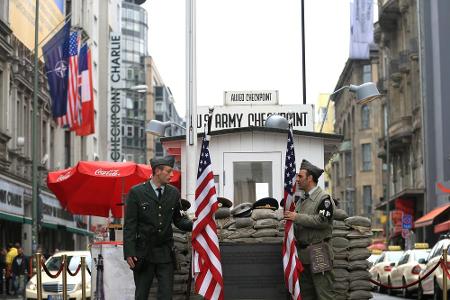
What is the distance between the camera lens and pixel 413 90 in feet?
196

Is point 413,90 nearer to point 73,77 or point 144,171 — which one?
point 73,77

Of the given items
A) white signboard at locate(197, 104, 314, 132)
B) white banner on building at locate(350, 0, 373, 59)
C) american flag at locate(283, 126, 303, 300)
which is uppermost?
white banner on building at locate(350, 0, 373, 59)

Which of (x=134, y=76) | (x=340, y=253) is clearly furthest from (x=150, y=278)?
(x=134, y=76)

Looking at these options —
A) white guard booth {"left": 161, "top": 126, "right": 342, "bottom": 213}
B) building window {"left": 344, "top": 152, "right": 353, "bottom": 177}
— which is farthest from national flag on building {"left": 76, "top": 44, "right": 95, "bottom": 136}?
building window {"left": 344, "top": 152, "right": 353, "bottom": 177}

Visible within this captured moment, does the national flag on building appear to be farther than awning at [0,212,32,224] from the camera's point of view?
Yes

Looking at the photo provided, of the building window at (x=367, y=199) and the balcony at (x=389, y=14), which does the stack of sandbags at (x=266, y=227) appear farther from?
the building window at (x=367, y=199)

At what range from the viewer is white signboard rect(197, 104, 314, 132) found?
68.3ft

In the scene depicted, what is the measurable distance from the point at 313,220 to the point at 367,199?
9376 cm

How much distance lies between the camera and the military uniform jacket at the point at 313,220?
1123 centimetres

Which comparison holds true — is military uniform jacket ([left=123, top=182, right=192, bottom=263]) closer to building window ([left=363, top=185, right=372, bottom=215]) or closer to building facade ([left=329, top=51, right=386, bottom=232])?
building facade ([left=329, top=51, right=386, bottom=232])

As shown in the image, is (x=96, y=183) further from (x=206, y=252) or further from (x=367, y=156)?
(x=367, y=156)

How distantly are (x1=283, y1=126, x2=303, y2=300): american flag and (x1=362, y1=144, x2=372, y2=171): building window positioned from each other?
91847 millimetres

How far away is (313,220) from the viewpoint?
11.2 metres

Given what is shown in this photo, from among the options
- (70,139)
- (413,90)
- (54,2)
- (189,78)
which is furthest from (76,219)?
(189,78)
